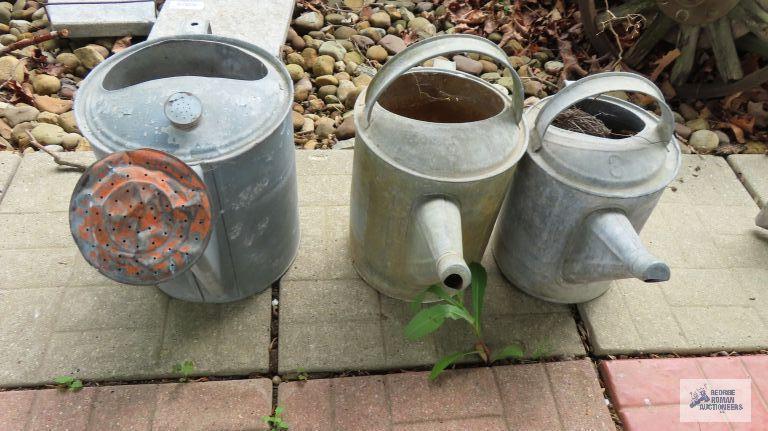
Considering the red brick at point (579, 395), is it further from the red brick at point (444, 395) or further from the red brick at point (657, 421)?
the red brick at point (444, 395)

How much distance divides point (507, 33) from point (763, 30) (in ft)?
4.82

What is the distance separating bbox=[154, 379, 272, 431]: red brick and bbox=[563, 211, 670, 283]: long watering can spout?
1224 mm

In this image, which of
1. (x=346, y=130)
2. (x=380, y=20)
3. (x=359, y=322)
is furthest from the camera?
(x=380, y=20)

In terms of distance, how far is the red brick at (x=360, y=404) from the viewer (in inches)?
77.3

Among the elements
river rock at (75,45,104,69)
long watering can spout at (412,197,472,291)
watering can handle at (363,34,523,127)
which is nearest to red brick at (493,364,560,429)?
A: long watering can spout at (412,197,472,291)

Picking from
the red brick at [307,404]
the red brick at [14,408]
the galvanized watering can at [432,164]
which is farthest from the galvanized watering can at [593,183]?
A: the red brick at [14,408]

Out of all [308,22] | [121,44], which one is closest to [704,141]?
[308,22]

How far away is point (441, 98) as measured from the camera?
7.16ft

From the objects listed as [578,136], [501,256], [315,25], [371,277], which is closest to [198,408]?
[371,277]

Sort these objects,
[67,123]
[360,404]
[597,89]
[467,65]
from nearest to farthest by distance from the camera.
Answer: [597,89], [360,404], [67,123], [467,65]

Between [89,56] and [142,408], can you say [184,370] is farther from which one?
[89,56]

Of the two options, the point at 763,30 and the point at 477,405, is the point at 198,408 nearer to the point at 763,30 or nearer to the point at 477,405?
the point at 477,405

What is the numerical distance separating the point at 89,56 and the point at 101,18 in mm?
275

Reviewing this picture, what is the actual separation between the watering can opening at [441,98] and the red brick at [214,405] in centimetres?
117
